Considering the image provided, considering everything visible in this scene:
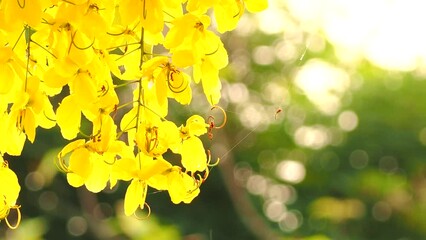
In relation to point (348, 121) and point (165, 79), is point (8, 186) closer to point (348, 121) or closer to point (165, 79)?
point (165, 79)

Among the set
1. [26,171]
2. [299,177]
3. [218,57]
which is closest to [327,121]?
[299,177]

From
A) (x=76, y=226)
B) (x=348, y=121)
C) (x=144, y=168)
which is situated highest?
(x=144, y=168)

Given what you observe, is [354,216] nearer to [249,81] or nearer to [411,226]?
[411,226]

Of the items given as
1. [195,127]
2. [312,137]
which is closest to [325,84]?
[312,137]

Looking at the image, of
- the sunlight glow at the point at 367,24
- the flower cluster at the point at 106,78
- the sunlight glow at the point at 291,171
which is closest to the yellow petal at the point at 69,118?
the flower cluster at the point at 106,78

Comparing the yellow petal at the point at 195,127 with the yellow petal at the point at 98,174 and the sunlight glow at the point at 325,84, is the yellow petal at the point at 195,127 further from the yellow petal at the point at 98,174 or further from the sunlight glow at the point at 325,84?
the sunlight glow at the point at 325,84

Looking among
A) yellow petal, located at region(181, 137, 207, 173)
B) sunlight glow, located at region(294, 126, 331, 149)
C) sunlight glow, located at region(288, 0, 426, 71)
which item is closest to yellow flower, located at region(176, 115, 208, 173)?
yellow petal, located at region(181, 137, 207, 173)

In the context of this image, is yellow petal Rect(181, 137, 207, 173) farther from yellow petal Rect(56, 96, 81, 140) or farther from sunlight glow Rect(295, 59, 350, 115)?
sunlight glow Rect(295, 59, 350, 115)
